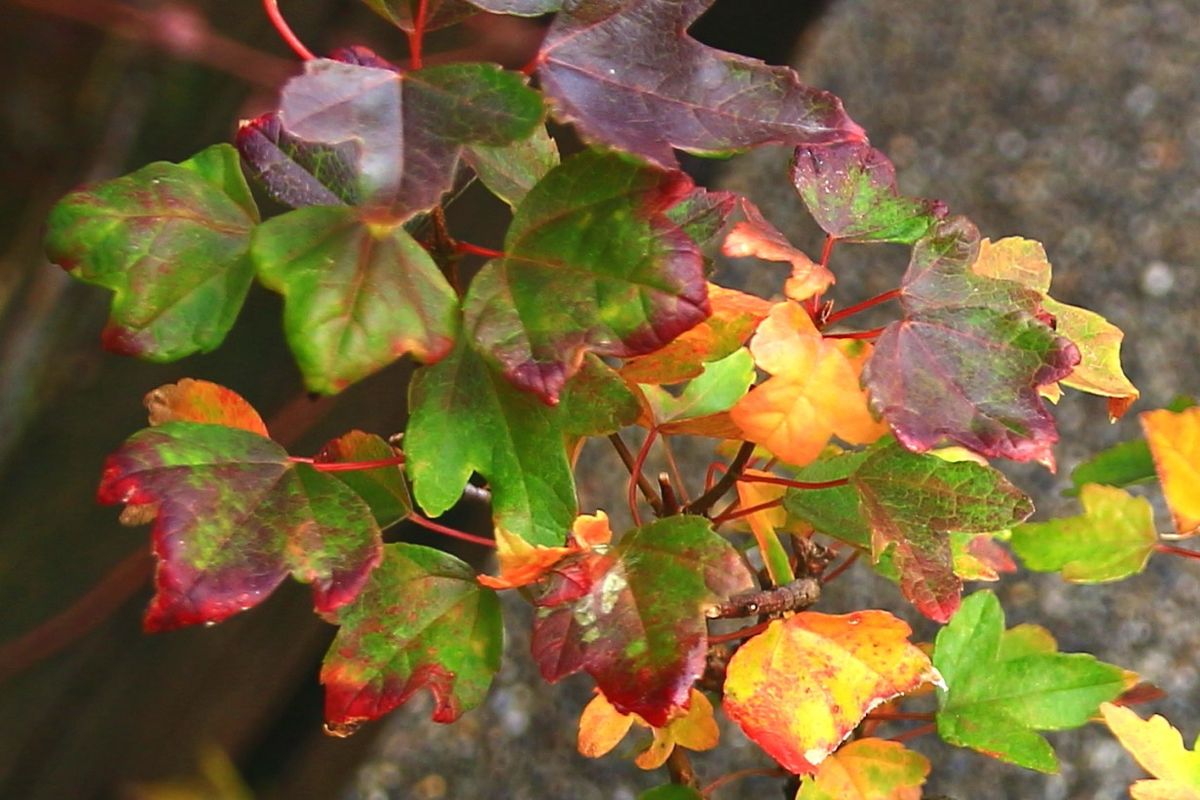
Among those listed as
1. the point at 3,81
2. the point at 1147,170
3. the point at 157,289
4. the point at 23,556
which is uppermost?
the point at 157,289

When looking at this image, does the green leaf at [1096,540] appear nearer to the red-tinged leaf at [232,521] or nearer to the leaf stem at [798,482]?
the leaf stem at [798,482]

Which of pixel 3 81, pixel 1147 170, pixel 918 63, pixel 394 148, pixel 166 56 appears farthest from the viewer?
pixel 918 63

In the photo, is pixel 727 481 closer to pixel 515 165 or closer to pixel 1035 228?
pixel 515 165

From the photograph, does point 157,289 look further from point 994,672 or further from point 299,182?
point 994,672

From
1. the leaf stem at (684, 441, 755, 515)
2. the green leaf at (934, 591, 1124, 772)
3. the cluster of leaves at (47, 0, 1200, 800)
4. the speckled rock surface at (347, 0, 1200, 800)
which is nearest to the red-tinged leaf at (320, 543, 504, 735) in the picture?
the cluster of leaves at (47, 0, 1200, 800)

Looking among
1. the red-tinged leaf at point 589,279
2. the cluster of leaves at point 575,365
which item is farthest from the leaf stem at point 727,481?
the red-tinged leaf at point 589,279

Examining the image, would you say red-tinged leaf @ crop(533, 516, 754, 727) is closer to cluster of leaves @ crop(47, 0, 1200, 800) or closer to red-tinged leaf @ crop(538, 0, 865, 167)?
cluster of leaves @ crop(47, 0, 1200, 800)

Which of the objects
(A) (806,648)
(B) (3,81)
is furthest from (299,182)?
(B) (3,81)
